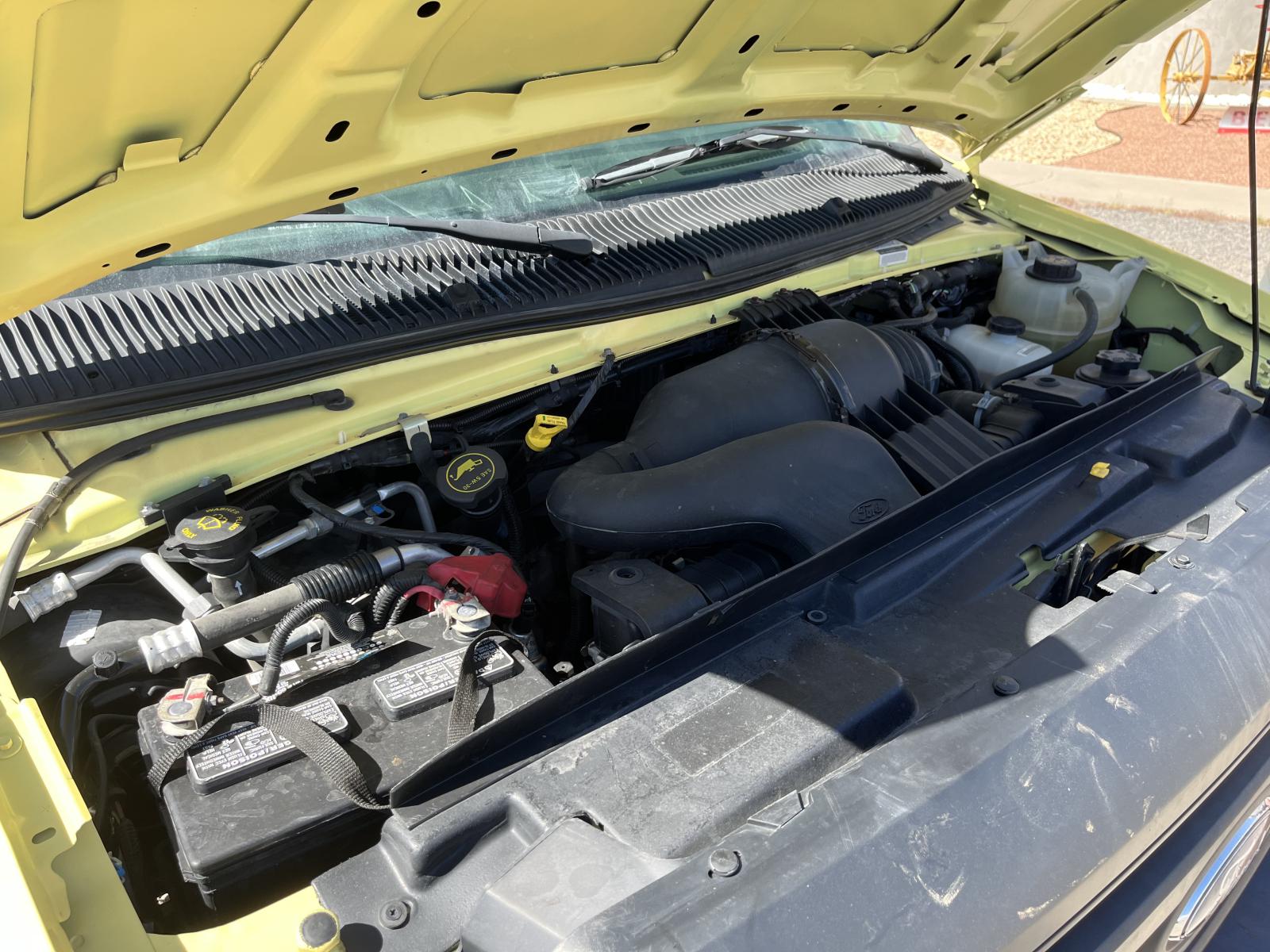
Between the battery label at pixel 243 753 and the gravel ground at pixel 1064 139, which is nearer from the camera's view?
the battery label at pixel 243 753

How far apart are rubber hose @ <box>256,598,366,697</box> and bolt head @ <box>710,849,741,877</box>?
1.95 ft

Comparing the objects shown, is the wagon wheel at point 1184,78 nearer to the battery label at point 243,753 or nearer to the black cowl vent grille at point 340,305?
the black cowl vent grille at point 340,305

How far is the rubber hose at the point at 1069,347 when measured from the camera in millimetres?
2031

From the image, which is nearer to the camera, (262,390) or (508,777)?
(508,777)

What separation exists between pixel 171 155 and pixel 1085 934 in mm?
1422

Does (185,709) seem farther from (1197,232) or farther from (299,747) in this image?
(1197,232)

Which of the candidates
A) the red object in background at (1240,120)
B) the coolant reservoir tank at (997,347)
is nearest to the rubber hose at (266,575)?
the coolant reservoir tank at (997,347)

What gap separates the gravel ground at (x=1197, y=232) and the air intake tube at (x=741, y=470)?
5.41 m

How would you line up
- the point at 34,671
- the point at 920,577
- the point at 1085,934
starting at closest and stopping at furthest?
1. the point at 1085,934
2. the point at 34,671
3. the point at 920,577

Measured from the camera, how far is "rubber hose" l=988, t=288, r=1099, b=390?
203 cm

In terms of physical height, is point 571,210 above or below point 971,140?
above

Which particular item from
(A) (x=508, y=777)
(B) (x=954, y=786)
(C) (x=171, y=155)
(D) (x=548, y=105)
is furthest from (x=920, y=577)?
(C) (x=171, y=155)

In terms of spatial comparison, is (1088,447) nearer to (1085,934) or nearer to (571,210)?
(1085,934)

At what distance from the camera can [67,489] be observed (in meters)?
1.27
